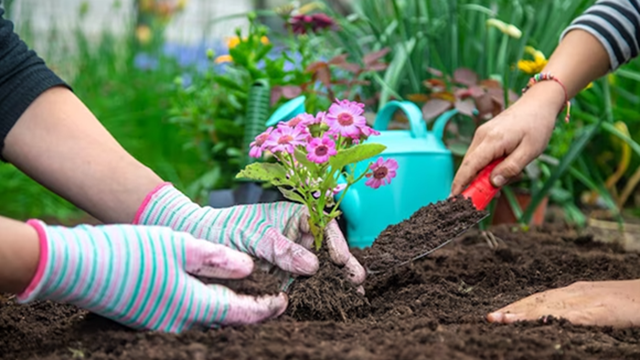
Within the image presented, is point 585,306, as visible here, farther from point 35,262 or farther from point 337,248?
point 35,262

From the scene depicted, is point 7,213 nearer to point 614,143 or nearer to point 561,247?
point 561,247

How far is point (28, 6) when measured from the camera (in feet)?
11.3

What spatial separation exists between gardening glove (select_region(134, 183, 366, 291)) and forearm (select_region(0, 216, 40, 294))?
0.34 metres

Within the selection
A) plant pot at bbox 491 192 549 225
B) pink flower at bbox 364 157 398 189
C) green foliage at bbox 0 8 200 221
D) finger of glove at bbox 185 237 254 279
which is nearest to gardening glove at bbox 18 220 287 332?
finger of glove at bbox 185 237 254 279

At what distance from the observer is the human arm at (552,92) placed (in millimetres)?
1534

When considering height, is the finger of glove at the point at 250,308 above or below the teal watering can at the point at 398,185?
below

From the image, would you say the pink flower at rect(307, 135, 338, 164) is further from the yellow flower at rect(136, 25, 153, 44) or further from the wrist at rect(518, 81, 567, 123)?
the yellow flower at rect(136, 25, 153, 44)

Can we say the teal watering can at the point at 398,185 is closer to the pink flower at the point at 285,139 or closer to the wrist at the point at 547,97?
the wrist at the point at 547,97

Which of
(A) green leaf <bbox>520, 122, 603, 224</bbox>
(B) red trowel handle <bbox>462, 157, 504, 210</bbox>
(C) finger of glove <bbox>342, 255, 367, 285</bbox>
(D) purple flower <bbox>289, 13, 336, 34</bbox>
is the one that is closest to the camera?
(C) finger of glove <bbox>342, 255, 367, 285</bbox>

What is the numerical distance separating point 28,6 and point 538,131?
2.81 m

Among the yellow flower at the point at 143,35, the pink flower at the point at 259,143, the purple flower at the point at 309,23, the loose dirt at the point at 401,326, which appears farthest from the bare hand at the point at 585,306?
the yellow flower at the point at 143,35

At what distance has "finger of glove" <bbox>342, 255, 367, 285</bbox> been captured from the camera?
1336mm

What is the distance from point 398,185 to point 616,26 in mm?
688

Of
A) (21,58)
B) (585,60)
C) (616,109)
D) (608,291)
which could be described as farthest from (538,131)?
(616,109)
